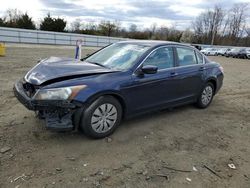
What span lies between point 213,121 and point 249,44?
69.4 metres

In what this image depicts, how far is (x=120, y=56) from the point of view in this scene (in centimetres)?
438

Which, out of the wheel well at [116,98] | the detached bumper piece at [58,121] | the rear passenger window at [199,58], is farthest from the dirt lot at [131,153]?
the rear passenger window at [199,58]

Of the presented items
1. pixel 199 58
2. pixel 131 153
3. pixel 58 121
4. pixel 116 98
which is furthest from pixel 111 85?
pixel 199 58

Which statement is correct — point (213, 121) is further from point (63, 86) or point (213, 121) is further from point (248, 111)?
point (63, 86)

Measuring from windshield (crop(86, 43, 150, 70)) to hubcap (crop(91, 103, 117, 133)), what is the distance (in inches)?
30.3

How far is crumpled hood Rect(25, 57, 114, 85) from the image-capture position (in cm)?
344

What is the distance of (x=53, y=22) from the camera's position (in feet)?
138

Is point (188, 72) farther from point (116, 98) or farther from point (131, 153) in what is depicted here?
point (131, 153)

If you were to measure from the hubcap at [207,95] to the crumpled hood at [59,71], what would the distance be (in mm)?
2702

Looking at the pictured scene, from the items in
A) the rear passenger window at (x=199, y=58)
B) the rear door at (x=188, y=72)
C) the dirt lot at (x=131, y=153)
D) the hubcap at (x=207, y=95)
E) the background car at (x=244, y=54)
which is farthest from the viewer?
the background car at (x=244, y=54)

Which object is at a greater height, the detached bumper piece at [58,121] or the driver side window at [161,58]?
the driver side window at [161,58]

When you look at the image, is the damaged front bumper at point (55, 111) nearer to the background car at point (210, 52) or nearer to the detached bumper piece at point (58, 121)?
the detached bumper piece at point (58, 121)

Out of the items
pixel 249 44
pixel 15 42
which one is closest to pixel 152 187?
pixel 15 42

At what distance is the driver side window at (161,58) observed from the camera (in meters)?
4.27
